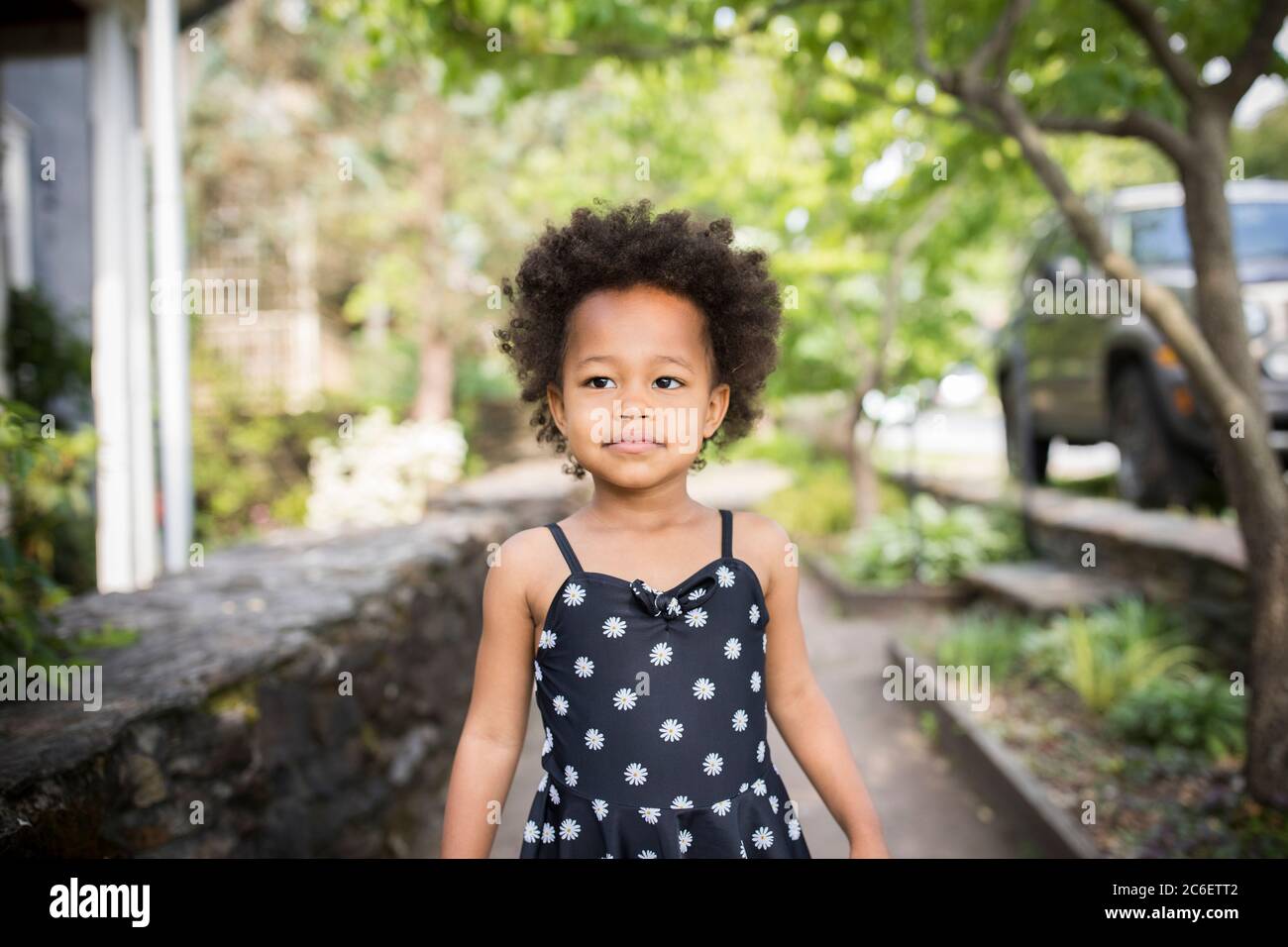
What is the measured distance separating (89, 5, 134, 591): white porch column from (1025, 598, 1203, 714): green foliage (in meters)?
4.78

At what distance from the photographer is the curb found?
3.41 m

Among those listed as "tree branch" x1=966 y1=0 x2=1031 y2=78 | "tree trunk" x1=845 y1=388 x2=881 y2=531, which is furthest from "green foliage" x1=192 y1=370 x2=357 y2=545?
"tree branch" x1=966 y1=0 x2=1031 y2=78

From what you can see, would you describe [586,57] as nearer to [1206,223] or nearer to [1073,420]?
[1206,223]

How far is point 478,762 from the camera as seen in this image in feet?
5.38

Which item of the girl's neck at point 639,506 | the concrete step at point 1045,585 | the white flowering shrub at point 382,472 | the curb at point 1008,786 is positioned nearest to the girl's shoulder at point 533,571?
the girl's neck at point 639,506

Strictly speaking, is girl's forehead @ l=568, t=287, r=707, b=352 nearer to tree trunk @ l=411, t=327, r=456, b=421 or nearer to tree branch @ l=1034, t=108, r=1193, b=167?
tree branch @ l=1034, t=108, r=1193, b=167

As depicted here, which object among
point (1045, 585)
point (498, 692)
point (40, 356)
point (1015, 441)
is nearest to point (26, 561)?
point (498, 692)

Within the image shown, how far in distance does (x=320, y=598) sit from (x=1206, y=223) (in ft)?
10.9

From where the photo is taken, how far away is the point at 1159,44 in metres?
3.42

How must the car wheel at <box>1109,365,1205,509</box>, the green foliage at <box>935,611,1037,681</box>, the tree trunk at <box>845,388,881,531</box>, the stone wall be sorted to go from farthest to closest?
the tree trunk at <box>845,388,881,531</box>, the car wheel at <box>1109,365,1205,509</box>, the green foliage at <box>935,611,1037,681</box>, the stone wall

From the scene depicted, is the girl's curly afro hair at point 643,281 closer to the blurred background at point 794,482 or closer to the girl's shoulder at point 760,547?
the girl's shoulder at point 760,547

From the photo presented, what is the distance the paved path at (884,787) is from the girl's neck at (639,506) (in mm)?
1637

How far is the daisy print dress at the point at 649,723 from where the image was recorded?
160 cm
